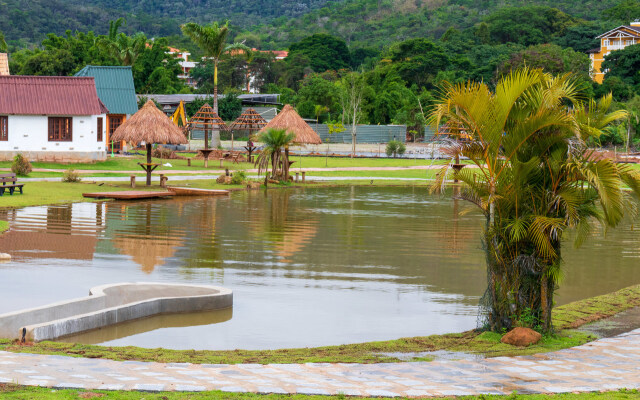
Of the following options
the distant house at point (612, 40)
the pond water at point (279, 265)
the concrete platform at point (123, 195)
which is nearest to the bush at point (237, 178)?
the concrete platform at point (123, 195)

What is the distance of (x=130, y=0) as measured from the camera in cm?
17925

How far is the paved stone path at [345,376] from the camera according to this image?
715 centimetres

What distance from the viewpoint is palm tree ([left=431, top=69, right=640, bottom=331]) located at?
9.90 m

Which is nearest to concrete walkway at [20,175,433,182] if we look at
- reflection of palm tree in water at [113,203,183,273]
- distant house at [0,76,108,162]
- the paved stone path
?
distant house at [0,76,108,162]

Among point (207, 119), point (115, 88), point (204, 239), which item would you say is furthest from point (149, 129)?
point (207, 119)

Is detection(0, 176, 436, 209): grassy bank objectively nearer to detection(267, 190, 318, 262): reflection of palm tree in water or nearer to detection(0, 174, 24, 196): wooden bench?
detection(0, 174, 24, 196): wooden bench

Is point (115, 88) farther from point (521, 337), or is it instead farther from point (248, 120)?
point (521, 337)

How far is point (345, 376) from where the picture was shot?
7.76 metres

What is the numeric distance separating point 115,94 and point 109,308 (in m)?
38.1

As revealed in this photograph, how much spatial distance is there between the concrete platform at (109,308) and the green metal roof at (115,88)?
3549 centimetres

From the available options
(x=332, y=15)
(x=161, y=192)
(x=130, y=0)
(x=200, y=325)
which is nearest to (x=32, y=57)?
(x=161, y=192)

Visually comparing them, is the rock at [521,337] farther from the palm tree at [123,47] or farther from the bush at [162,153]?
the palm tree at [123,47]

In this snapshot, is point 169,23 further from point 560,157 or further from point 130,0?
point 560,157

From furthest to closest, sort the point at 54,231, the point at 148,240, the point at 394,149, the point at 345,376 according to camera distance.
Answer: the point at 394,149 → the point at 54,231 → the point at 148,240 → the point at 345,376
